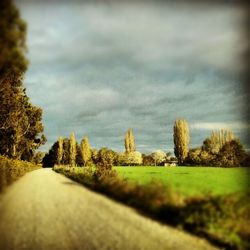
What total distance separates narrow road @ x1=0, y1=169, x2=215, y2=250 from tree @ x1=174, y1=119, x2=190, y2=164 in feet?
300

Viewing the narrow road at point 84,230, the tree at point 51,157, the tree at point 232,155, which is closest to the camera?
the narrow road at point 84,230

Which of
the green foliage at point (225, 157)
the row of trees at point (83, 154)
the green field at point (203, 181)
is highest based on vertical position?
the row of trees at point (83, 154)

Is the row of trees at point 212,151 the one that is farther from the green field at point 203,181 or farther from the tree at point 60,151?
the tree at point 60,151

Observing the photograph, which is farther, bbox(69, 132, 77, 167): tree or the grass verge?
bbox(69, 132, 77, 167): tree

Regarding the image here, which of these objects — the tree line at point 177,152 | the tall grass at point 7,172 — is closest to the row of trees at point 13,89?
the tall grass at point 7,172

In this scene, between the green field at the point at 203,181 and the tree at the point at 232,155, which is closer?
the green field at the point at 203,181

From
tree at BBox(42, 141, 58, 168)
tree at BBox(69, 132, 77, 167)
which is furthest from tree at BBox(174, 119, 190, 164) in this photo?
tree at BBox(42, 141, 58, 168)

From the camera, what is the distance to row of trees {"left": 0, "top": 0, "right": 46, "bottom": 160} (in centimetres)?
1427

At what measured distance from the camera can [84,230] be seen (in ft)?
40.0

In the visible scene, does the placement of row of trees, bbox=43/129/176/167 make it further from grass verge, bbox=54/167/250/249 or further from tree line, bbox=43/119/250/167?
grass verge, bbox=54/167/250/249

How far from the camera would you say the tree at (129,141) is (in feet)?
469

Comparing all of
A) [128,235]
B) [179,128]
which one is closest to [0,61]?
[128,235]

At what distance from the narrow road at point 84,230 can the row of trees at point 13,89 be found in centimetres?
621

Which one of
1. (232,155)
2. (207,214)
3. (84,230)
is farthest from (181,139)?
(84,230)
